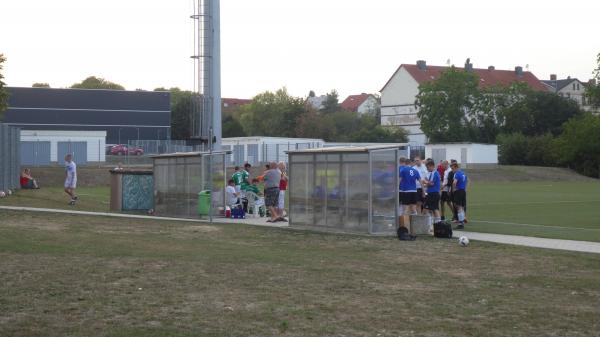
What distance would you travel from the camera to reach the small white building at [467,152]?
270 feet

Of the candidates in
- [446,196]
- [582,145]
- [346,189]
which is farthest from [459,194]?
[582,145]

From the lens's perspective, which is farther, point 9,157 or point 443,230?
point 9,157

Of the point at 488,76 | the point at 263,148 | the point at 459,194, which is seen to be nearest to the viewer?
the point at 459,194

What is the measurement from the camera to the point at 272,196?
945 inches

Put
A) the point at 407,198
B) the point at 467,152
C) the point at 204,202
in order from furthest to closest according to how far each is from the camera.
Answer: the point at 467,152 < the point at 204,202 < the point at 407,198

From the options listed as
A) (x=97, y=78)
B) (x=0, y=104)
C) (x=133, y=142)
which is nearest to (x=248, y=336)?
(x=0, y=104)

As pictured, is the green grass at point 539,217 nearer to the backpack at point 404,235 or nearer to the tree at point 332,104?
the backpack at point 404,235

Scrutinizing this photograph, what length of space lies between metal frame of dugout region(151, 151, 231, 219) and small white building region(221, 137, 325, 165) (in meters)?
43.2

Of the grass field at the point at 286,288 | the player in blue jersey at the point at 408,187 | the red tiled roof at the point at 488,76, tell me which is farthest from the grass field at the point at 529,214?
the red tiled roof at the point at 488,76

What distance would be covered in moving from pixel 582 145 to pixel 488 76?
57690 millimetres

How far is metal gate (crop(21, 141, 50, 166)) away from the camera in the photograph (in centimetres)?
6400

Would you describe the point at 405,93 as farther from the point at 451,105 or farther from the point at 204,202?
the point at 204,202

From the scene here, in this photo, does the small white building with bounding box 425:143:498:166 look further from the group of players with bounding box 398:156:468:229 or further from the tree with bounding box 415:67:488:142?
the group of players with bounding box 398:156:468:229

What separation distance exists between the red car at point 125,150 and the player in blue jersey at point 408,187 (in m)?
56.8
